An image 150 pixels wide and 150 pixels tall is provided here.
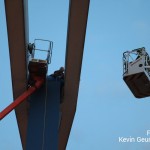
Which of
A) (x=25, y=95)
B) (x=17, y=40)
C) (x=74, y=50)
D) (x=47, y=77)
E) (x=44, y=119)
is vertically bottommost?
(x=44, y=119)

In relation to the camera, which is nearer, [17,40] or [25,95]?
[17,40]

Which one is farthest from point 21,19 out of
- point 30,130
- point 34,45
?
point 30,130

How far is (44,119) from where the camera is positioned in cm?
982

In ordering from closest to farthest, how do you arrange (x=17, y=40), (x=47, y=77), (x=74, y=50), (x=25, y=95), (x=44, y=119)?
(x=17, y=40)
(x=74, y=50)
(x=44, y=119)
(x=25, y=95)
(x=47, y=77)

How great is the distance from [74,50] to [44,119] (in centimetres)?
230

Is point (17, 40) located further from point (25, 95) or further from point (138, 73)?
point (138, 73)

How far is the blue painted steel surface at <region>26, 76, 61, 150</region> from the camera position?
31.2 feet

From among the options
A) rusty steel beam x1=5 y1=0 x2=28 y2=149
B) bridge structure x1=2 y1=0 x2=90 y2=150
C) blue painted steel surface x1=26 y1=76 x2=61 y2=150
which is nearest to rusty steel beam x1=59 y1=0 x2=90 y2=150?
bridge structure x1=2 y1=0 x2=90 y2=150

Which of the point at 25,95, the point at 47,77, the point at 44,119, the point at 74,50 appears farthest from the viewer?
the point at 47,77

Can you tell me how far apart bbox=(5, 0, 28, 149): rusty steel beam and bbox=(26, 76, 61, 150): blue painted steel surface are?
0.75 m

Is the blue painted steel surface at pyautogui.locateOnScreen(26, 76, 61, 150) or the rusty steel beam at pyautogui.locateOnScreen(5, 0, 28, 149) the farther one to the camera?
the blue painted steel surface at pyautogui.locateOnScreen(26, 76, 61, 150)

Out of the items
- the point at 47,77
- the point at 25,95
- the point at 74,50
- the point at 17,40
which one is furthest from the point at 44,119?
the point at 17,40

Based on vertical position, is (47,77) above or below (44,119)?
above

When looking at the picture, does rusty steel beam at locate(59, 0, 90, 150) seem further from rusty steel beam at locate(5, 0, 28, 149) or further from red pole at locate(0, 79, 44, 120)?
rusty steel beam at locate(5, 0, 28, 149)
